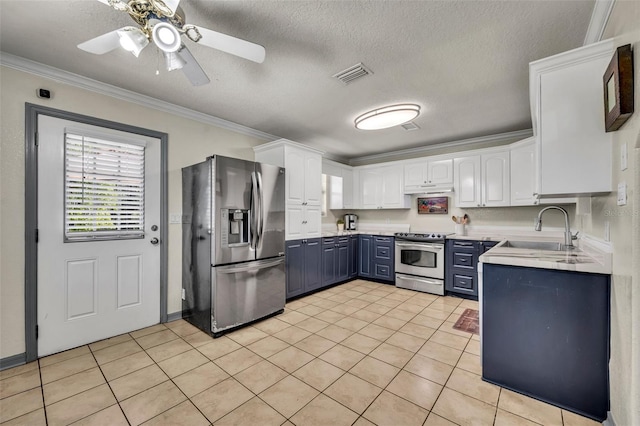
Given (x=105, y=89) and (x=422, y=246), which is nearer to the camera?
(x=105, y=89)

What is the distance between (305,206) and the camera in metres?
3.96

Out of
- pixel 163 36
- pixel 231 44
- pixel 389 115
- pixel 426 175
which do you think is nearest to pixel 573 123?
pixel 389 115

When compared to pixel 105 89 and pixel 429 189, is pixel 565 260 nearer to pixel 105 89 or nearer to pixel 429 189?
pixel 429 189

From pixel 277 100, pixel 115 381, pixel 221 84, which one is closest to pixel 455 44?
pixel 277 100

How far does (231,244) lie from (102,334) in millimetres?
1493

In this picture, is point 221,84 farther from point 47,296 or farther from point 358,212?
point 358,212

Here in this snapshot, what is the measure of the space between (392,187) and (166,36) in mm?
4236

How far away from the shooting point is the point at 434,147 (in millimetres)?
4809

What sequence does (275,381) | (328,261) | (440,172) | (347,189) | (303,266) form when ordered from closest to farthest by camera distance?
(275,381), (303,266), (328,261), (440,172), (347,189)

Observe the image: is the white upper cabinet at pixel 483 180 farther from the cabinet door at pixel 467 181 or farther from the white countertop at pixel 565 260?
the white countertop at pixel 565 260

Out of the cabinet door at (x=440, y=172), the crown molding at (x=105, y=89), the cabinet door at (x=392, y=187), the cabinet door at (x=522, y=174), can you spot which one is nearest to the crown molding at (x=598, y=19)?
the cabinet door at (x=522, y=174)

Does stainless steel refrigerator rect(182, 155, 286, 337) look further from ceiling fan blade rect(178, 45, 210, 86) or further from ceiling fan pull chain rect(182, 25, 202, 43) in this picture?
ceiling fan pull chain rect(182, 25, 202, 43)

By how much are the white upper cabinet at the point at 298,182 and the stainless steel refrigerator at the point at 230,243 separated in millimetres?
375

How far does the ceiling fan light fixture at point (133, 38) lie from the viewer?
4.91 ft
